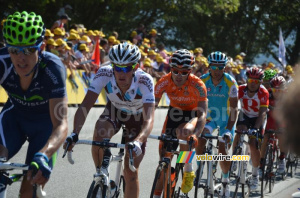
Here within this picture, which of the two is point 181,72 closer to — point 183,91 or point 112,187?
point 183,91

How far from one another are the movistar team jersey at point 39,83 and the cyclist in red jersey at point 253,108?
5181 millimetres

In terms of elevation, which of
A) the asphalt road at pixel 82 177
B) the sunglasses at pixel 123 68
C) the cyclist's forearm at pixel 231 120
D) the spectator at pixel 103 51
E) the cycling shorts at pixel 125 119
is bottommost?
the asphalt road at pixel 82 177

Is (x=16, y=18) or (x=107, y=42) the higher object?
(x=107, y=42)

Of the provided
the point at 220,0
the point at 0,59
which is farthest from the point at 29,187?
the point at 220,0

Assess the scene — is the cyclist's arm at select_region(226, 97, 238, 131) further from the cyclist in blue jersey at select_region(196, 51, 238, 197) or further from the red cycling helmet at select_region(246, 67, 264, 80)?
the red cycling helmet at select_region(246, 67, 264, 80)

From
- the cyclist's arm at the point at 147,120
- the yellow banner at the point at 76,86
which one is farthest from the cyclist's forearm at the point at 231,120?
the yellow banner at the point at 76,86

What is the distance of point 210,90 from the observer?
8.15 m

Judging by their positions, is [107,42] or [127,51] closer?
[127,51]

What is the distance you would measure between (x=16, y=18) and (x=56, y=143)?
101 cm

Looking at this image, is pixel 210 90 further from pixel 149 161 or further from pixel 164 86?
pixel 149 161

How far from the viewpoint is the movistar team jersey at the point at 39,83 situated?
13.2 ft

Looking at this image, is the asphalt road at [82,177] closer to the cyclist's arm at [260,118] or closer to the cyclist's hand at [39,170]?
the cyclist's arm at [260,118]

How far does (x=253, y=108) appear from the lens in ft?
30.6

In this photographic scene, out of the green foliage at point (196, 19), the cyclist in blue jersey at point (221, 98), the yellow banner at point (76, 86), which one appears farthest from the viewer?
the green foliage at point (196, 19)
